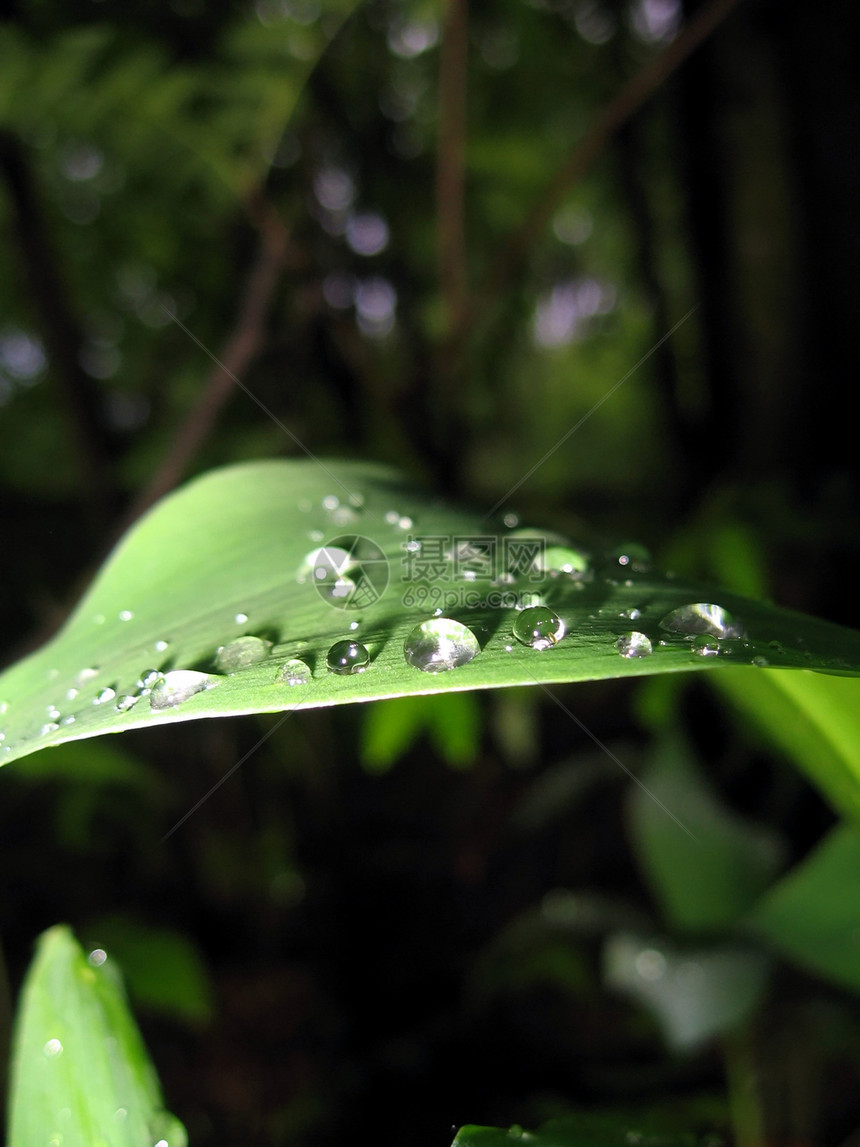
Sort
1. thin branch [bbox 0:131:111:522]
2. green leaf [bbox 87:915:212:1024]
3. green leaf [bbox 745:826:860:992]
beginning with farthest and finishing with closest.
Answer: thin branch [bbox 0:131:111:522] → green leaf [bbox 87:915:212:1024] → green leaf [bbox 745:826:860:992]

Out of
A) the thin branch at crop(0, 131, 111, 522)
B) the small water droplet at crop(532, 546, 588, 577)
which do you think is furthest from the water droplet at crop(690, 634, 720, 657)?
the thin branch at crop(0, 131, 111, 522)

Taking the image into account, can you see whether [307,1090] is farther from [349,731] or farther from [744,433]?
[744,433]

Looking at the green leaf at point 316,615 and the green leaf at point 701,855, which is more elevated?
the green leaf at point 316,615

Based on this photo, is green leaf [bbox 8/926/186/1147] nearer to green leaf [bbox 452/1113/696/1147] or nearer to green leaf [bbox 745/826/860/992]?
green leaf [bbox 452/1113/696/1147]

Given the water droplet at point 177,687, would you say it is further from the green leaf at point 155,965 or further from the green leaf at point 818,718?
the green leaf at point 155,965

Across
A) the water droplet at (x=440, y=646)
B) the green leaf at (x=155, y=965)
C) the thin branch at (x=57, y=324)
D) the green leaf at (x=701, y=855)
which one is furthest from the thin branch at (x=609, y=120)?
the green leaf at (x=155, y=965)

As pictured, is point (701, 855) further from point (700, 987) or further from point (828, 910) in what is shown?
point (828, 910)

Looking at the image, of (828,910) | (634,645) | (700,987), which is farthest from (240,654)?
(700,987)
